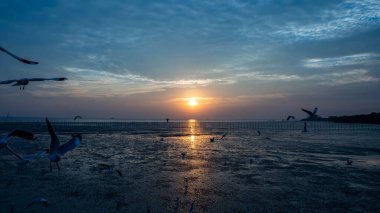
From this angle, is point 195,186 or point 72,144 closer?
point 72,144

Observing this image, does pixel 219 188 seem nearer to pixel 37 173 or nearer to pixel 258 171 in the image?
pixel 258 171

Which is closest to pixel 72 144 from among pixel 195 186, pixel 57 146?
pixel 57 146

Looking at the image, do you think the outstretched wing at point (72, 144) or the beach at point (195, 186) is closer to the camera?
the outstretched wing at point (72, 144)

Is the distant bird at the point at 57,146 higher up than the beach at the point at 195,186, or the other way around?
the distant bird at the point at 57,146

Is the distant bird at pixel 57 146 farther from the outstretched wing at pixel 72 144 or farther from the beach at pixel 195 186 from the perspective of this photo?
the beach at pixel 195 186

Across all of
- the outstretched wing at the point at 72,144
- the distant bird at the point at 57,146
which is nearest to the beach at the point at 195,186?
the distant bird at the point at 57,146

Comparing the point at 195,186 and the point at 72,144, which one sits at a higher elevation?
the point at 72,144

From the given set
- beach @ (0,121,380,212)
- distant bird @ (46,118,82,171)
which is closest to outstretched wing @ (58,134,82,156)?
distant bird @ (46,118,82,171)

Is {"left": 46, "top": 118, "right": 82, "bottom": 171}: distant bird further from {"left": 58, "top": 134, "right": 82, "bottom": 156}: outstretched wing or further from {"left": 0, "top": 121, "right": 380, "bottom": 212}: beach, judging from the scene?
{"left": 0, "top": 121, "right": 380, "bottom": 212}: beach

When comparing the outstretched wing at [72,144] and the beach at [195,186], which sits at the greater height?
the outstretched wing at [72,144]

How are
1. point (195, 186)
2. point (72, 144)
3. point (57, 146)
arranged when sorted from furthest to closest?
1. point (195, 186)
2. point (57, 146)
3. point (72, 144)

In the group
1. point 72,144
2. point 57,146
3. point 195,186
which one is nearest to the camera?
point 72,144

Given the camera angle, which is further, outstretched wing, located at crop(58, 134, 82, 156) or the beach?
the beach

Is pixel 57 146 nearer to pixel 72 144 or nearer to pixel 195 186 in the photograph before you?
pixel 72 144
